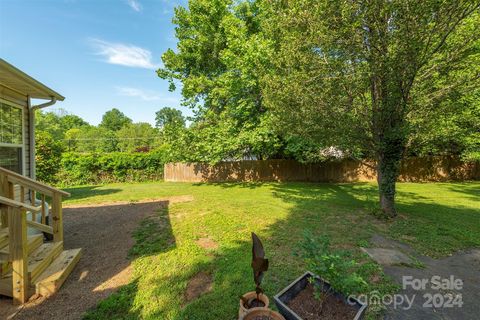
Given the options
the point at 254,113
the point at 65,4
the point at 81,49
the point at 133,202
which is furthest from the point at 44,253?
the point at 254,113

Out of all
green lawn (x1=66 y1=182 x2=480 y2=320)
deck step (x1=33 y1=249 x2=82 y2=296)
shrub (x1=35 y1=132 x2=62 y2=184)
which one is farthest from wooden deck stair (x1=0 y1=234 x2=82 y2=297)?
shrub (x1=35 y1=132 x2=62 y2=184)

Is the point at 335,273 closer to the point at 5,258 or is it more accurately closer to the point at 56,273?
the point at 56,273

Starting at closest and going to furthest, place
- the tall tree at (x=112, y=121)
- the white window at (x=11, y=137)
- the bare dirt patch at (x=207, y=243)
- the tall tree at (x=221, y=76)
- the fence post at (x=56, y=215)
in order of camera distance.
→ 1. the fence post at (x=56, y=215)
2. the bare dirt patch at (x=207, y=243)
3. the white window at (x=11, y=137)
4. the tall tree at (x=221, y=76)
5. the tall tree at (x=112, y=121)

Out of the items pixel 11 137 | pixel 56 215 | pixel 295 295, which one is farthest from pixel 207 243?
pixel 11 137

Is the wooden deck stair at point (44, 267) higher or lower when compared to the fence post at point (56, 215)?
lower

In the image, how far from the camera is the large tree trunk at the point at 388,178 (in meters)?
5.67

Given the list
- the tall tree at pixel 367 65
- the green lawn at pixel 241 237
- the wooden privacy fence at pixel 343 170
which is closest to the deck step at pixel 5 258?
the green lawn at pixel 241 237

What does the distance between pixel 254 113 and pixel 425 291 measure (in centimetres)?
975

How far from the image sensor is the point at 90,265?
358 centimetres

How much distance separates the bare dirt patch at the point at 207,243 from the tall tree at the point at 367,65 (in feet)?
12.0

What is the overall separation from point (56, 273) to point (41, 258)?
1.27 feet

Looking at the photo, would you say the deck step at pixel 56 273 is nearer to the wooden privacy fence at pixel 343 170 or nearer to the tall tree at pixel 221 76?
the tall tree at pixel 221 76

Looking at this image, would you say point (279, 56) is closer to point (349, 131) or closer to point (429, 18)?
point (349, 131)

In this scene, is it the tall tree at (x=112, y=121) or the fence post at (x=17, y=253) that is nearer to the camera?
the fence post at (x=17, y=253)
